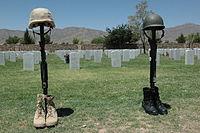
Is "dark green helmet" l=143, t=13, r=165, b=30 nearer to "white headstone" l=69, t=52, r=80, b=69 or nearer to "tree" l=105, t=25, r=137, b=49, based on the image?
"white headstone" l=69, t=52, r=80, b=69

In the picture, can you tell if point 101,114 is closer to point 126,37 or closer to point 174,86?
point 174,86

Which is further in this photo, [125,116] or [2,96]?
[2,96]

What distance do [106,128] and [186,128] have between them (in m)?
1.37

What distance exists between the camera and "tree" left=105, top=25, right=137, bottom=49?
49.8m

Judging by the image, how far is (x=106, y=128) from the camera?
395 centimetres

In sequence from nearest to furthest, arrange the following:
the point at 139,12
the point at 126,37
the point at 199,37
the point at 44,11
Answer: the point at 44,11 < the point at 139,12 < the point at 126,37 < the point at 199,37

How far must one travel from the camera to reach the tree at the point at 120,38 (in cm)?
4980

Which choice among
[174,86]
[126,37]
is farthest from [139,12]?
[174,86]

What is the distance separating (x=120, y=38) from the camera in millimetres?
49938

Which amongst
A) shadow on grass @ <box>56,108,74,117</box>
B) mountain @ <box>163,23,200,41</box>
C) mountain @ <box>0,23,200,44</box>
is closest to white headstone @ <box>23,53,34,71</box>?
shadow on grass @ <box>56,108,74,117</box>

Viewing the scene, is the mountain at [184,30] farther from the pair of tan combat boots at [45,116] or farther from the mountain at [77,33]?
the pair of tan combat boots at [45,116]

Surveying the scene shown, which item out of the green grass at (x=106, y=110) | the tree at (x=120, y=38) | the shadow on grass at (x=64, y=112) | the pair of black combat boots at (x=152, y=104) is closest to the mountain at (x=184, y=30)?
the tree at (x=120, y=38)

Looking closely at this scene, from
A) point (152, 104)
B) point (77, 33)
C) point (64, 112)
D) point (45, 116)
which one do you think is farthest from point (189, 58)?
point (77, 33)

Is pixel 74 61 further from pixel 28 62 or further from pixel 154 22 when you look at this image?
pixel 154 22
